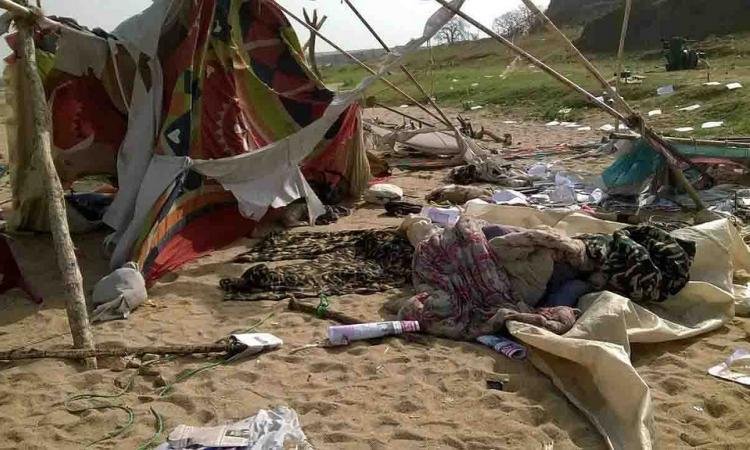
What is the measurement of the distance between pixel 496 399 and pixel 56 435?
1.92m

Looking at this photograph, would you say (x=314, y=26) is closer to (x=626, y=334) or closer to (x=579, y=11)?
(x=626, y=334)

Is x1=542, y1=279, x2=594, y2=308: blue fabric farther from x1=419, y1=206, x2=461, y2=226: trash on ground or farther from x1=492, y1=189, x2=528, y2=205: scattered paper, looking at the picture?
x1=492, y1=189, x2=528, y2=205: scattered paper

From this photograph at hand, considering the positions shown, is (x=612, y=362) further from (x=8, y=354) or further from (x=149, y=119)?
(x=149, y=119)

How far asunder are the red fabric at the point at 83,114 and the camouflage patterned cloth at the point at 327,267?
181cm

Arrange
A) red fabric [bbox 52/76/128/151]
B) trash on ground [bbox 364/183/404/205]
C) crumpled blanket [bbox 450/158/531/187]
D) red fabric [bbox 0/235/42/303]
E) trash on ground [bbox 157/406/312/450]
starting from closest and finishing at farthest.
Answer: trash on ground [bbox 157/406/312/450], red fabric [bbox 0/235/42/303], red fabric [bbox 52/76/128/151], trash on ground [bbox 364/183/404/205], crumpled blanket [bbox 450/158/531/187]

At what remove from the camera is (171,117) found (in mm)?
5594

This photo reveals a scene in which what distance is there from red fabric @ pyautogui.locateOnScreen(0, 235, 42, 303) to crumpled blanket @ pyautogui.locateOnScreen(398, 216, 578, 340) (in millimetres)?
2599

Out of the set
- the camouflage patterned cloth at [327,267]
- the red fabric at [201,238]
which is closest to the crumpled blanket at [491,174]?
the camouflage patterned cloth at [327,267]

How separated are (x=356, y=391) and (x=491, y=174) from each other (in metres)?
5.28

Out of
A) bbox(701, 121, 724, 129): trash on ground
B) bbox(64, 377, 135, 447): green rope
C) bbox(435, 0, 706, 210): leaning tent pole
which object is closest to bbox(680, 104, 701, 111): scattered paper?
bbox(701, 121, 724, 129): trash on ground

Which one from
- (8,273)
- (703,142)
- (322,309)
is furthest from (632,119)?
(8,273)

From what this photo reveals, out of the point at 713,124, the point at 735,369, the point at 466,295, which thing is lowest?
the point at 735,369

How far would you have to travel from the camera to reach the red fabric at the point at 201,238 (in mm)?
5125

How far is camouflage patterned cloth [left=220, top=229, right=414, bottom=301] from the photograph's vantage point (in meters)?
4.73
